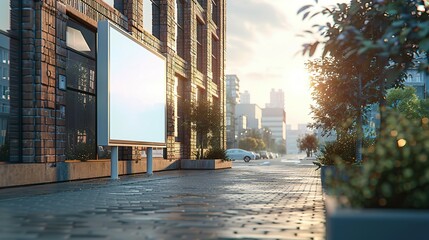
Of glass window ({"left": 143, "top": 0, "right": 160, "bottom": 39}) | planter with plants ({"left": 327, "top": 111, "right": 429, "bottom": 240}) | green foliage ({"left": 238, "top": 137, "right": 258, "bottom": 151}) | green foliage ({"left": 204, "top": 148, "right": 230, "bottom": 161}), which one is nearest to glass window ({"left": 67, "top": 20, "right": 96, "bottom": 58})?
glass window ({"left": 143, "top": 0, "right": 160, "bottom": 39})

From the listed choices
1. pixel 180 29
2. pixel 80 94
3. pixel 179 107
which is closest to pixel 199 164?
pixel 179 107

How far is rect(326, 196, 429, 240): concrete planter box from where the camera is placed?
2941 mm

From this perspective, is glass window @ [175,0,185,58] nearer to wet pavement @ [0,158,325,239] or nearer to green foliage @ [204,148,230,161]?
green foliage @ [204,148,230,161]

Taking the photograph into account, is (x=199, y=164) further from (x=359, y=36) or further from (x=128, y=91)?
(x=359, y=36)

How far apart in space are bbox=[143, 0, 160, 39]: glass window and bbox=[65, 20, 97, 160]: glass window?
6249 millimetres

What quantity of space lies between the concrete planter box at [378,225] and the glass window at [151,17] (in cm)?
2370

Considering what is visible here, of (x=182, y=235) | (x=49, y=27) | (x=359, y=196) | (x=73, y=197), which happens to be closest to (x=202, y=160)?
(x=49, y=27)

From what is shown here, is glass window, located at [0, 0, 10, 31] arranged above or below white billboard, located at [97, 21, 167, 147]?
above

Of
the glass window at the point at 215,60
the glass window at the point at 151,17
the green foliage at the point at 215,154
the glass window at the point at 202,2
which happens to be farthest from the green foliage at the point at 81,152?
the glass window at the point at 215,60

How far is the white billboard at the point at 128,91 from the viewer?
17.0m

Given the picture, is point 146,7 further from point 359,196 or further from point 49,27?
point 359,196

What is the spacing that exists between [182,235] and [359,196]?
117 inches

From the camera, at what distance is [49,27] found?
53.0 feet

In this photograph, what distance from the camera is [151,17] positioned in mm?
27594
